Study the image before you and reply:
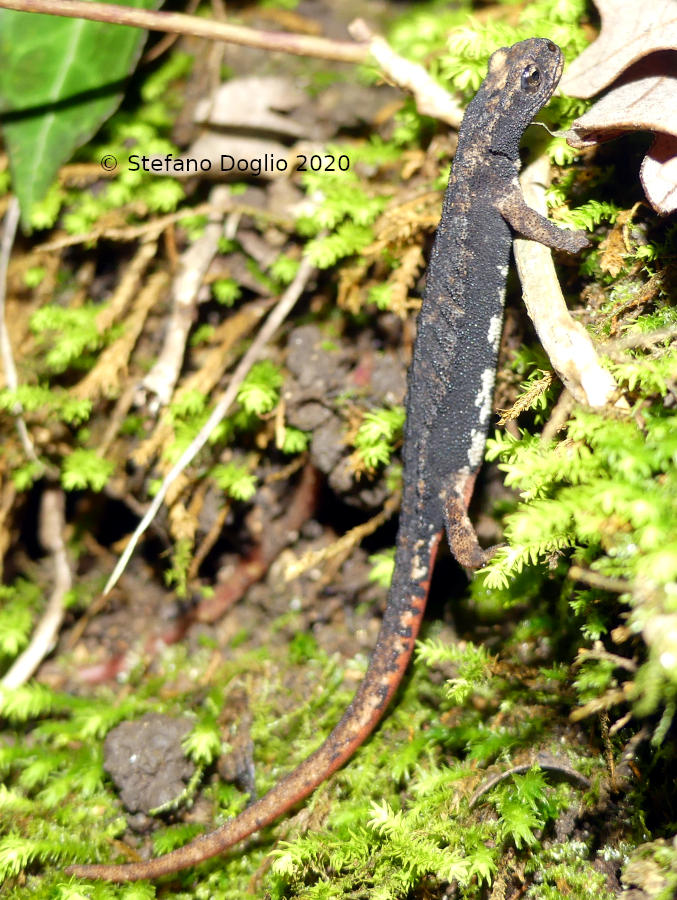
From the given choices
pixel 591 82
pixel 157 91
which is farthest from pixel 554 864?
pixel 157 91

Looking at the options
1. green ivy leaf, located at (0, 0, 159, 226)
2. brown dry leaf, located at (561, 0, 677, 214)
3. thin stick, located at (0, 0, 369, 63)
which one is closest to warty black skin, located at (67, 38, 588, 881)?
brown dry leaf, located at (561, 0, 677, 214)

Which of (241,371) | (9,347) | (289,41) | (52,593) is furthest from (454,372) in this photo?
(52,593)

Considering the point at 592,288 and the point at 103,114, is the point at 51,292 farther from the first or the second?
the point at 592,288

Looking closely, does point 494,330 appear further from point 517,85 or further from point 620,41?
point 620,41

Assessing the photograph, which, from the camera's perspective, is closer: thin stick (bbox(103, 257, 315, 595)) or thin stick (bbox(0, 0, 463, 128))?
thin stick (bbox(0, 0, 463, 128))

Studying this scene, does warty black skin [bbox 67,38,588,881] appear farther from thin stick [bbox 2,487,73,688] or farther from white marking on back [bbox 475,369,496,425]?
thin stick [bbox 2,487,73,688]

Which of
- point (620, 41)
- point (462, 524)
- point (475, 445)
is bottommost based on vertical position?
point (462, 524)

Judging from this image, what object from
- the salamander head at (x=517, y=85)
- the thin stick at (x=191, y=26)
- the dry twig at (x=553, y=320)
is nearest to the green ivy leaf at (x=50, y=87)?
the thin stick at (x=191, y=26)
